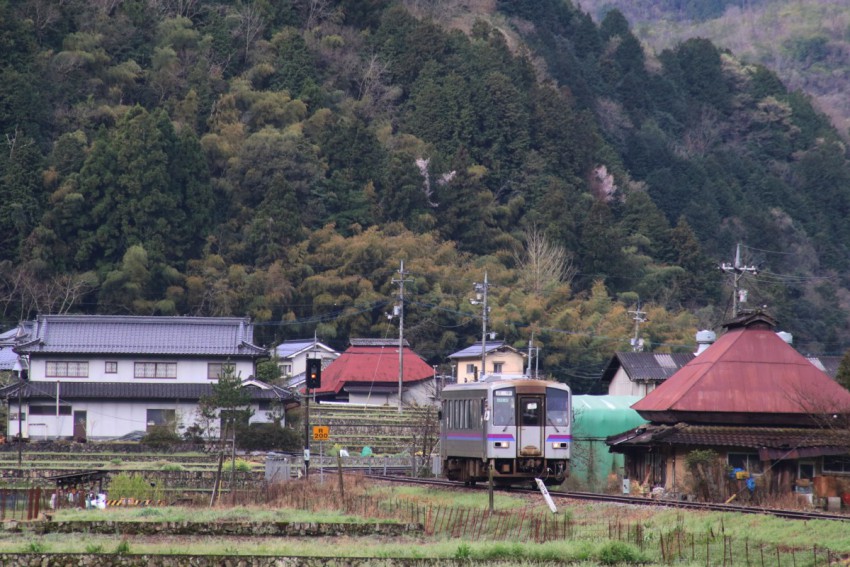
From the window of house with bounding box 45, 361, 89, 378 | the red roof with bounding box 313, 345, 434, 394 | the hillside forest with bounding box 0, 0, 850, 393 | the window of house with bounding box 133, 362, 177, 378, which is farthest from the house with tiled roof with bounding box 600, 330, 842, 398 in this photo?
the window of house with bounding box 45, 361, 89, 378

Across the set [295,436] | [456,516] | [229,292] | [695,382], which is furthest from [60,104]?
[456,516]

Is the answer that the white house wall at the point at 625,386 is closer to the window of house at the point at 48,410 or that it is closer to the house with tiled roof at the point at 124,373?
the house with tiled roof at the point at 124,373

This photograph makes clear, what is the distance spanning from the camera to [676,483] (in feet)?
97.5

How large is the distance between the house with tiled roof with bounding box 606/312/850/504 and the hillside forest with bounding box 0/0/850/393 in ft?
99.5

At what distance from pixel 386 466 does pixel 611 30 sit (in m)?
97.1

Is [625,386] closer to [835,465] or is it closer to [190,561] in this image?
[835,465]

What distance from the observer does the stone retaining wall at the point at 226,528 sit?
20922mm

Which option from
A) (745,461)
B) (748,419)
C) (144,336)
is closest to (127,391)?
(144,336)

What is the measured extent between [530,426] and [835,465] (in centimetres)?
643

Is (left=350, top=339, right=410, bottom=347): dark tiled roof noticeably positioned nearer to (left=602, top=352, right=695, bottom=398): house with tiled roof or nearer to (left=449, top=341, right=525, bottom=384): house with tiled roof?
(left=449, top=341, right=525, bottom=384): house with tiled roof

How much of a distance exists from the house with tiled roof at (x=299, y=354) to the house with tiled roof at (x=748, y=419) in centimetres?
3508

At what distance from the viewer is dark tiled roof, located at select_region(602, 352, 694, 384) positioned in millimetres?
48062

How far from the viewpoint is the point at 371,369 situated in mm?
64812

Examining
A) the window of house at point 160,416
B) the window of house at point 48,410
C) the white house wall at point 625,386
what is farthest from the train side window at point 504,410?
the window of house at point 48,410
